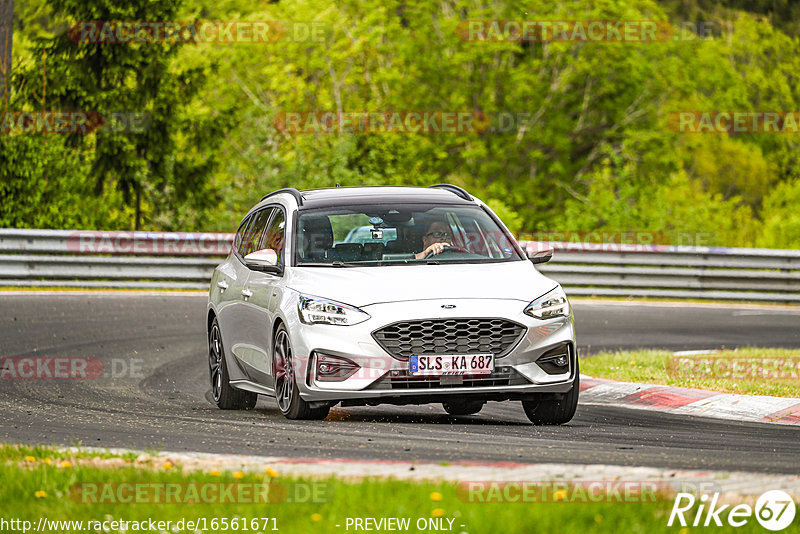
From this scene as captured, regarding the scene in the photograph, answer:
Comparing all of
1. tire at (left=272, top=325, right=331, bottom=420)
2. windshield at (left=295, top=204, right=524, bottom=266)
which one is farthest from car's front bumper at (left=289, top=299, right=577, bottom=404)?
windshield at (left=295, top=204, right=524, bottom=266)

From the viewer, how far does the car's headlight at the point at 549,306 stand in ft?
30.9

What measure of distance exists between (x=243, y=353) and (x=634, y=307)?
12220 mm

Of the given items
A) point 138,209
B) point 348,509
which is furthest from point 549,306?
point 138,209

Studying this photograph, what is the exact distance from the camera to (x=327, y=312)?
9320mm

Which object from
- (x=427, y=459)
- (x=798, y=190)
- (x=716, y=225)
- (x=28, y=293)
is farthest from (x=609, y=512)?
(x=798, y=190)

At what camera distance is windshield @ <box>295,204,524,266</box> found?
1019cm

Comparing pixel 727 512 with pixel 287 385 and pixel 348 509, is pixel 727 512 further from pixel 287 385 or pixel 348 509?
pixel 287 385

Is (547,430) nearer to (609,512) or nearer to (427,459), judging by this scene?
(427,459)

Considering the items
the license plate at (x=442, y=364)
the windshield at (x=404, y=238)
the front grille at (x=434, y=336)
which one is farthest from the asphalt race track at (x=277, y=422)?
the windshield at (x=404, y=238)

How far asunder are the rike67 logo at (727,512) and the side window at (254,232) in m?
6.25

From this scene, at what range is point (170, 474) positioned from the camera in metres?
6.59

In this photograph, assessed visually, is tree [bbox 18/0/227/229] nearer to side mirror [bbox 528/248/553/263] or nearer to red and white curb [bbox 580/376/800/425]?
red and white curb [bbox 580/376/800/425]

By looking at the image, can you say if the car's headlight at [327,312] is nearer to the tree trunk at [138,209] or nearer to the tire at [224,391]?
the tire at [224,391]

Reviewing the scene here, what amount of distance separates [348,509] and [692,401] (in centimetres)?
642
